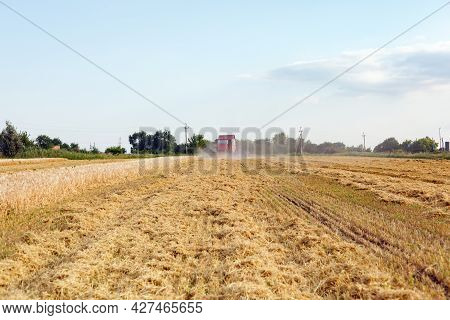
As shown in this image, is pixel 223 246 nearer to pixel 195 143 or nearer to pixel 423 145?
pixel 195 143

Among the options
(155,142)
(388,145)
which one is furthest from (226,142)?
(388,145)

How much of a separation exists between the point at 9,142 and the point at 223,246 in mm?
58183

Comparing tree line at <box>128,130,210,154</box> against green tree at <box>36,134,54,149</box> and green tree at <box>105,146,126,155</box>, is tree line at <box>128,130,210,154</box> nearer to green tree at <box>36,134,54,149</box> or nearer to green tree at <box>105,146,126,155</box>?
green tree at <box>105,146,126,155</box>

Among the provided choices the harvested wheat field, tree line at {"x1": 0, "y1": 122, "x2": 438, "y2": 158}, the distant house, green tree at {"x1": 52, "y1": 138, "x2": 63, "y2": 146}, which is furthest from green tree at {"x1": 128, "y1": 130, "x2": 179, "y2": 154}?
the harvested wheat field

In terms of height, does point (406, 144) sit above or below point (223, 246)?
above

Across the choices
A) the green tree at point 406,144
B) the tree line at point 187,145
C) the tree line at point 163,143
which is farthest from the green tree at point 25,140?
the green tree at point 406,144

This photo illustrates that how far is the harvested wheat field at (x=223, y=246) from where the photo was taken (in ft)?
20.4

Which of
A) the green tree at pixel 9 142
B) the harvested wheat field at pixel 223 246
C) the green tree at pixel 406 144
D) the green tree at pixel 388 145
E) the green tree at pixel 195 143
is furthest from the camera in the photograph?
the green tree at pixel 388 145

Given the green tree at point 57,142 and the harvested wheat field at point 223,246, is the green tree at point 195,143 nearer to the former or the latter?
the green tree at point 57,142

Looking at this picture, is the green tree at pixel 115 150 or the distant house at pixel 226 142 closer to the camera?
the distant house at pixel 226 142

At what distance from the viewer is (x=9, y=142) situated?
59062 millimetres

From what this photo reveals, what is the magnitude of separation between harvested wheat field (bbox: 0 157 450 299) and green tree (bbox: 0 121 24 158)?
4703 cm

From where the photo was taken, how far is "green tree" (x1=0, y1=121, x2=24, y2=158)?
58.4 m

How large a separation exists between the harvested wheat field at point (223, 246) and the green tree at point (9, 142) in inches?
1852
